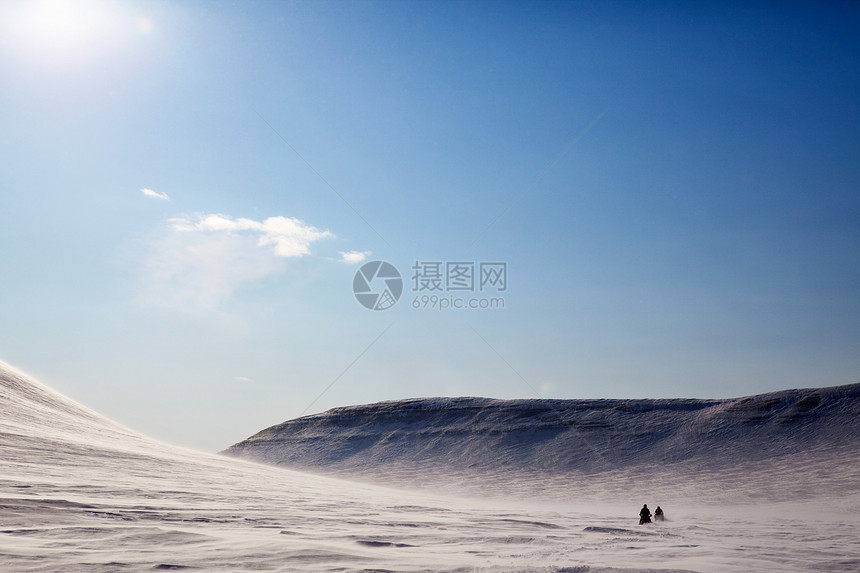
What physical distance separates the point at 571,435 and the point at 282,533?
47.2m

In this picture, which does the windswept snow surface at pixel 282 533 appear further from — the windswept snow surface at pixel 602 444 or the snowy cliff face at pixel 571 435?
the snowy cliff face at pixel 571 435

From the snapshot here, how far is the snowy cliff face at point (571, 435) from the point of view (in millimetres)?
46562

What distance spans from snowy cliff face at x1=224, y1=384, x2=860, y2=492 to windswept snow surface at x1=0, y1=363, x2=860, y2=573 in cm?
2260

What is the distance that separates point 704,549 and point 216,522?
1165cm

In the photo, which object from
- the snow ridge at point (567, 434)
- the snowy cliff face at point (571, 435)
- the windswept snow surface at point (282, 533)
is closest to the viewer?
the windswept snow surface at point (282, 533)

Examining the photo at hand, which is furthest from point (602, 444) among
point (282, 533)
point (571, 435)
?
point (282, 533)

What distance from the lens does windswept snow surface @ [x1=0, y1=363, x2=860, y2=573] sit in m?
9.70

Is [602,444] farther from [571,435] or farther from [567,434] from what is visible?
[567,434]

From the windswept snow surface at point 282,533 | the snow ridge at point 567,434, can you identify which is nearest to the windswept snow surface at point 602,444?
the snow ridge at point 567,434

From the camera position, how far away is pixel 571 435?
55.5m

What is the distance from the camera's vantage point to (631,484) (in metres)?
42.3

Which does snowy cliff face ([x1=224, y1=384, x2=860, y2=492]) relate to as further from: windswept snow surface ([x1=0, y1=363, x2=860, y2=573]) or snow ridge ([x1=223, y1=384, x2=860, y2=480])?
windswept snow surface ([x1=0, y1=363, x2=860, y2=573])

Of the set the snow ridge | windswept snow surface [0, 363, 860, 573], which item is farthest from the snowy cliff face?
windswept snow surface [0, 363, 860, 573]

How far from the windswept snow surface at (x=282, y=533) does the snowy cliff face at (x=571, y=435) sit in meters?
22.6
